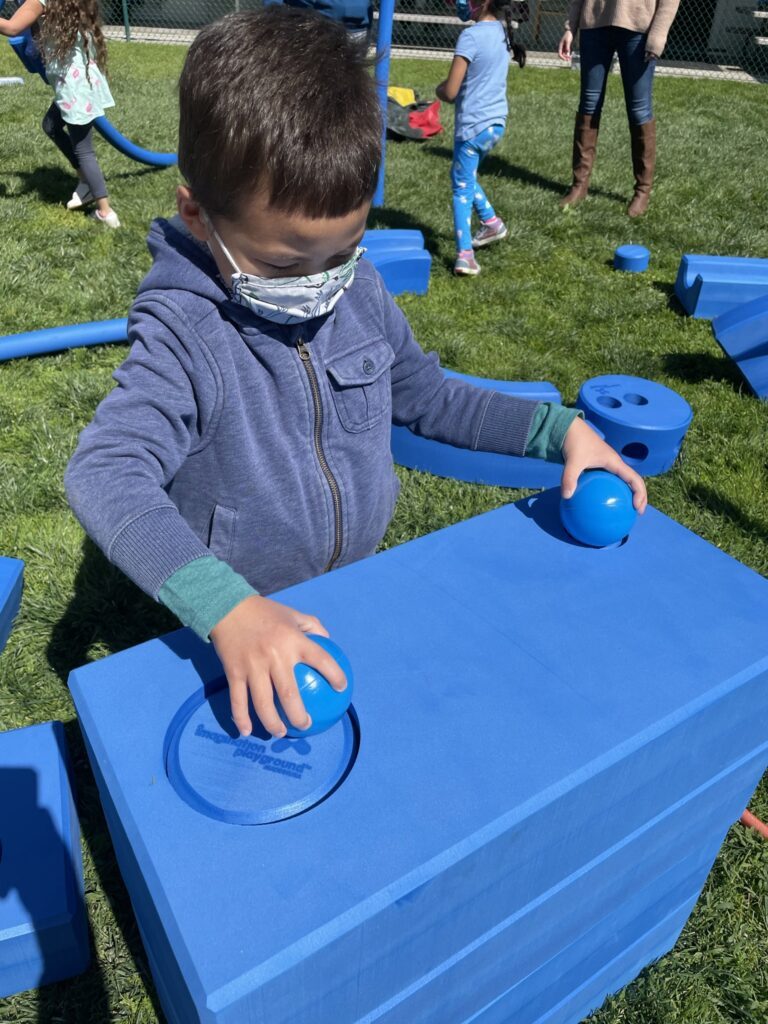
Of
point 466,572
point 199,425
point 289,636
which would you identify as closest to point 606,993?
point 466,572

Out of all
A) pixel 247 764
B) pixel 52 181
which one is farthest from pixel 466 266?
pixel 247 764

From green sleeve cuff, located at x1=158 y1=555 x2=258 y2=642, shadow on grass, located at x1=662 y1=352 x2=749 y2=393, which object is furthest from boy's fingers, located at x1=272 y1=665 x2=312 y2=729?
shadow on grass, located at x1=662 y1=352 x2=749 y2=393

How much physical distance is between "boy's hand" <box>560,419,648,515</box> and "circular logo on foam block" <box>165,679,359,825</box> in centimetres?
55

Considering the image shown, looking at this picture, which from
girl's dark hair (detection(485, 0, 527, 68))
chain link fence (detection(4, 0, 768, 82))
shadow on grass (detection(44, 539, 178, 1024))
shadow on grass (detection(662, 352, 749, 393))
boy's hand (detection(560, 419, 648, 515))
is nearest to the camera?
boy's hand (detection(560, 419, 648, 515))

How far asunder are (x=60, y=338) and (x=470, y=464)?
1.77 meters

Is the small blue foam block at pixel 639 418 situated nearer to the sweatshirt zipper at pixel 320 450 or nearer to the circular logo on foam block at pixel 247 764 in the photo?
the sweatshirt zipper at pixel 320 450

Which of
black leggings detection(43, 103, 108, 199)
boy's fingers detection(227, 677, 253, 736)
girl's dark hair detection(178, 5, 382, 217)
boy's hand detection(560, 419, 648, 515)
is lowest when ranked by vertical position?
black leggings detection(43, 103, 108, 199)

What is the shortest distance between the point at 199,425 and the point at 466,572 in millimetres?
472

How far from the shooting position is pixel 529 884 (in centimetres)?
101

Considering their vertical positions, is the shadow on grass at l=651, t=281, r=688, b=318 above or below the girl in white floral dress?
below

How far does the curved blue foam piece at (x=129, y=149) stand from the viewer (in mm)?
5082

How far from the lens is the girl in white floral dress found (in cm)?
443

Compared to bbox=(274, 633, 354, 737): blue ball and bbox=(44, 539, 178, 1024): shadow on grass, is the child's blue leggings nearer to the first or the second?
bbox=(44, 539, 178, 1024): shadow on grass

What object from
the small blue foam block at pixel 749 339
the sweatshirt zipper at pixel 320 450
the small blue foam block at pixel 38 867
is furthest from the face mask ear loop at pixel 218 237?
the small blue foam block at pixel 749 339
